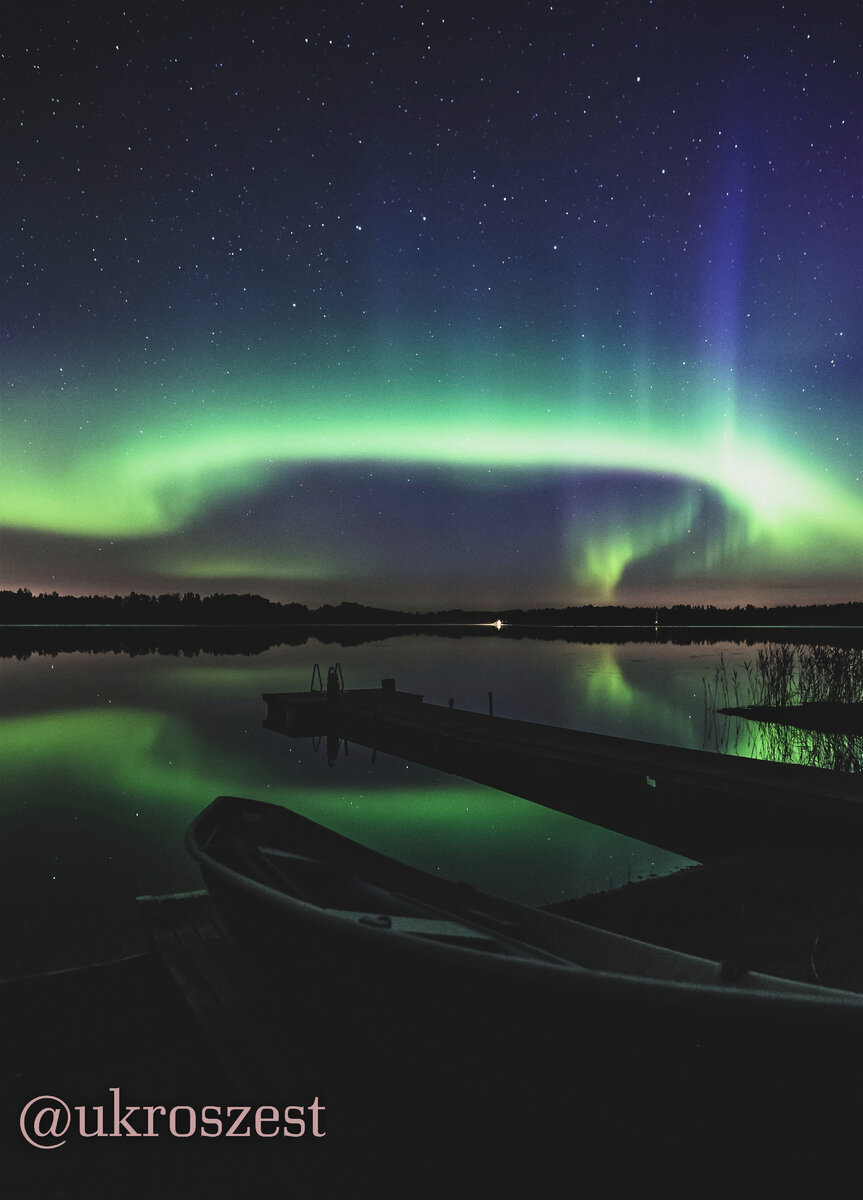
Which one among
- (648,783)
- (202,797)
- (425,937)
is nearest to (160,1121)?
(425,937)

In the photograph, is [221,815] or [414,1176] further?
[221,815]

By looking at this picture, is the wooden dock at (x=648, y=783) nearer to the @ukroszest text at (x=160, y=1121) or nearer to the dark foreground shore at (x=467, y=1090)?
the dark foreground shore at (x=467, y=1090)

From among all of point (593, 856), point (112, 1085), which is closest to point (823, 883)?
point (593, 856)

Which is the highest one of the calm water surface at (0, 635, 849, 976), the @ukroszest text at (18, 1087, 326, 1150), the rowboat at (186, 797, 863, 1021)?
the rowboat at (186, 797, 863, 1021)

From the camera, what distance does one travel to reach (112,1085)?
17.2 feet

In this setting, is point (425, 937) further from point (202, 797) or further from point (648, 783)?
point (202, 797)

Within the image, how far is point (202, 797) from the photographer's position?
18984mm

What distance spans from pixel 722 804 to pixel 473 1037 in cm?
933

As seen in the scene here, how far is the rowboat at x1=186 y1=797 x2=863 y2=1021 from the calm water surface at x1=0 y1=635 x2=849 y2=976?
3.31 meters

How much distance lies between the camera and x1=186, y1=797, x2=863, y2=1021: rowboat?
312 centimetres

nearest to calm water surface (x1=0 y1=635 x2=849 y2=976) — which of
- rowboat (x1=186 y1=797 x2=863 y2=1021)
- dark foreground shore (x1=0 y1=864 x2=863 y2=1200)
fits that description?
dark foreground shore (x1=0 y1=864 x2=863 y2=1200)

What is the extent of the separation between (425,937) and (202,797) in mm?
16248

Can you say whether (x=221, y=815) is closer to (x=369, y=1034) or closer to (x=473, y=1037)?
(x=369, y=1034)

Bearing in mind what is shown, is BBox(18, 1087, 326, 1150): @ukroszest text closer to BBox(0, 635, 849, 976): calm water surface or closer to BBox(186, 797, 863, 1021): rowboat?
BBox(186, 797, 863, 1021): rowboat
